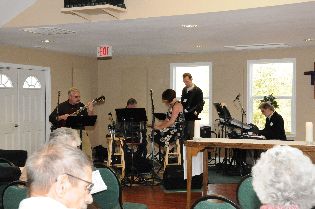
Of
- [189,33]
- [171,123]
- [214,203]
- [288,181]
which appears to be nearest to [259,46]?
[189,33]

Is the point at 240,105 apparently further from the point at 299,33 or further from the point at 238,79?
the point at 299,33

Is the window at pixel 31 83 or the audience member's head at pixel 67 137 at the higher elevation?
the window at pixel 31 83

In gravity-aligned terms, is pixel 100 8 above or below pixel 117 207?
above

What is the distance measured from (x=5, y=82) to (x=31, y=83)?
84 cm

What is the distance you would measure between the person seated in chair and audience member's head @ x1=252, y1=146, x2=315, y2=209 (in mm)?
5646

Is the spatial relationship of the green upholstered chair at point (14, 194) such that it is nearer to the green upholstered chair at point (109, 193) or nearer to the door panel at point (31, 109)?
the green upholstered chair at point (109, 193)

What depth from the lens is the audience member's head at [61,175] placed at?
1.76m

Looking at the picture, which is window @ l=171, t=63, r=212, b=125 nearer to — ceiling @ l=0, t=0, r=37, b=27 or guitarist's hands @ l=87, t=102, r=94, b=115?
guitarist's hands @ l=87, t=102, r=94, b=115

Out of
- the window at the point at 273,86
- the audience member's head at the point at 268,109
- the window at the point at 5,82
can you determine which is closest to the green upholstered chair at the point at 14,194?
the audience member's head at the point at 268,109

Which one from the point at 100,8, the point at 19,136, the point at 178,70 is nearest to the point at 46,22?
the point at 100,8

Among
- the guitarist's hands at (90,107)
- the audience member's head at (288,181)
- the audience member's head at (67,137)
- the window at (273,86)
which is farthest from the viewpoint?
the window at (273,86)

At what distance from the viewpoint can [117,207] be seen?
163 inches

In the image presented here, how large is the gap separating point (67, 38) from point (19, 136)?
2654 millimetres

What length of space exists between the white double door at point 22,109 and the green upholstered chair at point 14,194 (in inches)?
265
